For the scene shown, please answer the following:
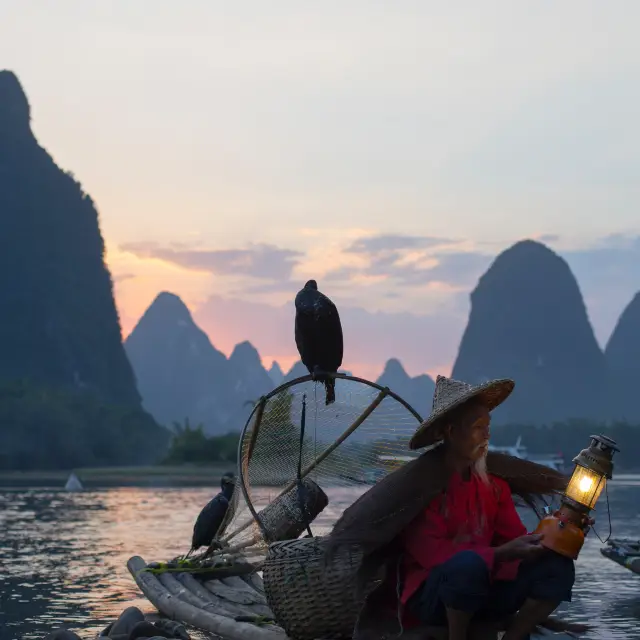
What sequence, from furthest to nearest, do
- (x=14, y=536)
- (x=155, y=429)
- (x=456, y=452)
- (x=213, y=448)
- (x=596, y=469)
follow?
(x=155, y=429) < (x=213, y=448) < (x=14, y=536) < (x=456, y=452) < (x=596, y=469)

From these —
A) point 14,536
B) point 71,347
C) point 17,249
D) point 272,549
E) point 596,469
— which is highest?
point 17,249

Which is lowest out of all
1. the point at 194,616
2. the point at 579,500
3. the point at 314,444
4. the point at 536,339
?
the point at 194,616

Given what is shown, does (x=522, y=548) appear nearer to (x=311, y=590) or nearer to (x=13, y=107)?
(x=311, y=590)

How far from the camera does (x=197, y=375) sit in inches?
6540

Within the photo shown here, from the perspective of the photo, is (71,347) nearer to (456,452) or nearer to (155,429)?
(155,429)

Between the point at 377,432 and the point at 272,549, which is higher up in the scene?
the point at 377,432

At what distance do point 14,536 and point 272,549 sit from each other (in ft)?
40.1

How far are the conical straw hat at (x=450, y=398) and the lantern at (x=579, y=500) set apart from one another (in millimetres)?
351

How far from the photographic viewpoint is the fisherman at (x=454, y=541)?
10.5 feet

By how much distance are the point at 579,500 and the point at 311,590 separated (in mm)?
1541

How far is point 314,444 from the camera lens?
6.04 metres

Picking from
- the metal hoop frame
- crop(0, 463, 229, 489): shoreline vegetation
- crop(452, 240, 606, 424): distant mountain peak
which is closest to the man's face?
the metal hoop frame

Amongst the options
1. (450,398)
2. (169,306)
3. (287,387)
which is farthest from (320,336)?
(169,306)

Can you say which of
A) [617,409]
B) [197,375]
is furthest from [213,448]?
[197,375]
